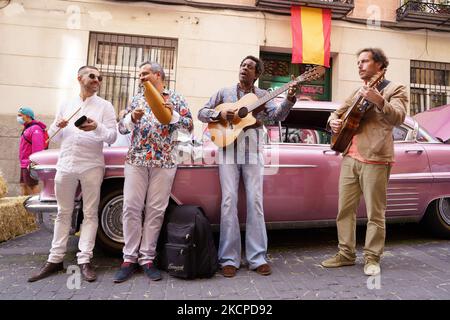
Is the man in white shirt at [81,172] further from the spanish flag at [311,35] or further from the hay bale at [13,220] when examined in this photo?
the spanish flag at [311,35]

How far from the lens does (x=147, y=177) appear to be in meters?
2.90

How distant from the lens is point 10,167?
7258 mm

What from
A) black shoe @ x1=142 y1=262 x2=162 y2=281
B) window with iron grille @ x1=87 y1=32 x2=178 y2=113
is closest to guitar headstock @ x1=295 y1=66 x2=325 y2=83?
black shoe @ x1=142 y1=262 x2=162 y2=281

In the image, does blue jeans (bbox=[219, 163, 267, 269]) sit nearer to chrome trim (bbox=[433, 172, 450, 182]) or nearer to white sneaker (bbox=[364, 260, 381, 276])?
white sneaker (bbox=[364, 260, 381, 276])

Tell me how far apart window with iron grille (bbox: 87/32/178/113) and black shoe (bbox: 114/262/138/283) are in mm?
5765

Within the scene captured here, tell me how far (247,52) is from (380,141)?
5844 millimetres

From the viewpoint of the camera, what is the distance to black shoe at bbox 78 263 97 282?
2781 millimetres

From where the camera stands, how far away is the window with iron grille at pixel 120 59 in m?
7.88

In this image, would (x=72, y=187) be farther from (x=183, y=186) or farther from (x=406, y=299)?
(x=406, y=299)

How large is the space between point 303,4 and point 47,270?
316 inches

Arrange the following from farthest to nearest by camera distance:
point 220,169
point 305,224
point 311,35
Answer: point 311,35 < point 305,224 < point 220,169

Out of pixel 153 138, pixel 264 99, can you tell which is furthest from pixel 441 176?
pixel 153 138

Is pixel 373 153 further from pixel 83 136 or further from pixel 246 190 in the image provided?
pixel 83 136

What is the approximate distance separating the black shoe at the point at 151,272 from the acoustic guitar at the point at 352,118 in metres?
2.05
